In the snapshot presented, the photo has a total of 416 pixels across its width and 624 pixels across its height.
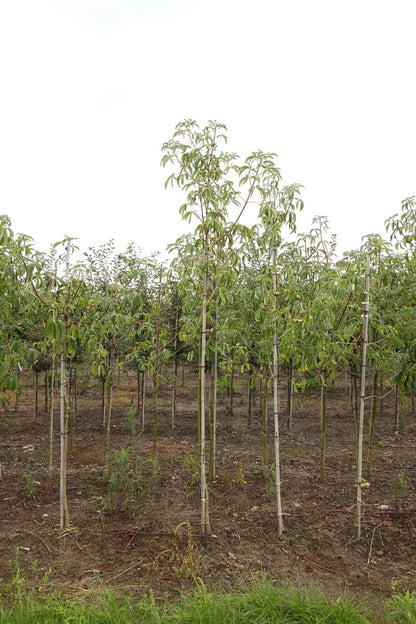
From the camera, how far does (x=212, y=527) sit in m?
5.51

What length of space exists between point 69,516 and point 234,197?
4.82 metres

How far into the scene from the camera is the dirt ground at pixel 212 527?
4.42 metres

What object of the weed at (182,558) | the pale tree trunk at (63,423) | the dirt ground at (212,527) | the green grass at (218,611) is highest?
the pale tree trunk at (63,423)

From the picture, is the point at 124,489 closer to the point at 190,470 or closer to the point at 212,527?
the point at 212,527

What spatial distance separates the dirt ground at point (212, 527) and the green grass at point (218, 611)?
33cm

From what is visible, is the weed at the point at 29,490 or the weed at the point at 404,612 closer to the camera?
the weed at the point at 404,612

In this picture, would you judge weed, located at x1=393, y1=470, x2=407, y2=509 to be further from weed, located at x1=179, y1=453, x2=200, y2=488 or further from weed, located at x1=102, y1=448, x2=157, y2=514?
weed, located at x1=102, y1=448, x2=157, y2=514

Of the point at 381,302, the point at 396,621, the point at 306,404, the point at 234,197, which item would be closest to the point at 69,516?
the point at 396,621

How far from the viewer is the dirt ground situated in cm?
442

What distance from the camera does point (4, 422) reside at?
12.8 meters

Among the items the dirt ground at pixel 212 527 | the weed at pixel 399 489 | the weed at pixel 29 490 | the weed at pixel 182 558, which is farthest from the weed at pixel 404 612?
the weed at pixel 29 490

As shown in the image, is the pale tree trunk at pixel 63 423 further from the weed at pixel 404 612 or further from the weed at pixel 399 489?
the weed at pixel 399 489

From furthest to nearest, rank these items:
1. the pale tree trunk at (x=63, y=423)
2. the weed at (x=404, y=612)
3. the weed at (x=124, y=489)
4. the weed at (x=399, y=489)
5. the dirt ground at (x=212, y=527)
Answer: the weed at (x=399, y=489) < the weed at (x=124, y=489) < the pale tree trunk at (x=63, y=423) < the dirt ground at (x=212, y=527) < the weed at (x=404, y=612)

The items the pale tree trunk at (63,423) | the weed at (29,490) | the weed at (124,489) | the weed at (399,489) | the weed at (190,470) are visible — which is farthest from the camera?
the weed at (190,470)
